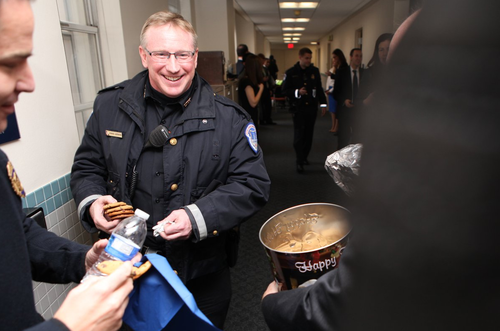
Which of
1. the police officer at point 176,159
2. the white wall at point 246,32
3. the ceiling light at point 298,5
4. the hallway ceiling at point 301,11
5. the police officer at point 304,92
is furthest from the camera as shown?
the white wall at point 246,32

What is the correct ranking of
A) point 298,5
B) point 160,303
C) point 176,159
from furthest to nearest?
point 298,5, point 176,159, point 160,303

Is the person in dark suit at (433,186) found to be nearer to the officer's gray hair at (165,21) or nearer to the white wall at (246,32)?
the officer's gray hair at (165,21)

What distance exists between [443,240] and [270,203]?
368cm

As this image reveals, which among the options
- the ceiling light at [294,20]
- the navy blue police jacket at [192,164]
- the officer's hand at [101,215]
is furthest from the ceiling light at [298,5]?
the officer's hand at [101,215]

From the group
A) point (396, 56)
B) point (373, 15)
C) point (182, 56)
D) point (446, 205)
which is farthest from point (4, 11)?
point (373, 15)

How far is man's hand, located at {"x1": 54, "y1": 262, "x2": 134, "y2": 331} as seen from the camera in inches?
26.1

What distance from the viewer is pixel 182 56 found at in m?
1.46

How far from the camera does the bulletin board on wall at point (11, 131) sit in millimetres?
1403

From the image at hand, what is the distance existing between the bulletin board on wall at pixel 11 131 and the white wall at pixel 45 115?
0.03 m

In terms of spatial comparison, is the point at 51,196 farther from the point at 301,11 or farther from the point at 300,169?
the point at 301,11

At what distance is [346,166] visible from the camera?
100cm

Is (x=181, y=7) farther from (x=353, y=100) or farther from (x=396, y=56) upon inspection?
(x=396, y=56)

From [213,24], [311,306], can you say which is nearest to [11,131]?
[311,306]

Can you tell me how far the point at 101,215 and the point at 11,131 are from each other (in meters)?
0.54
